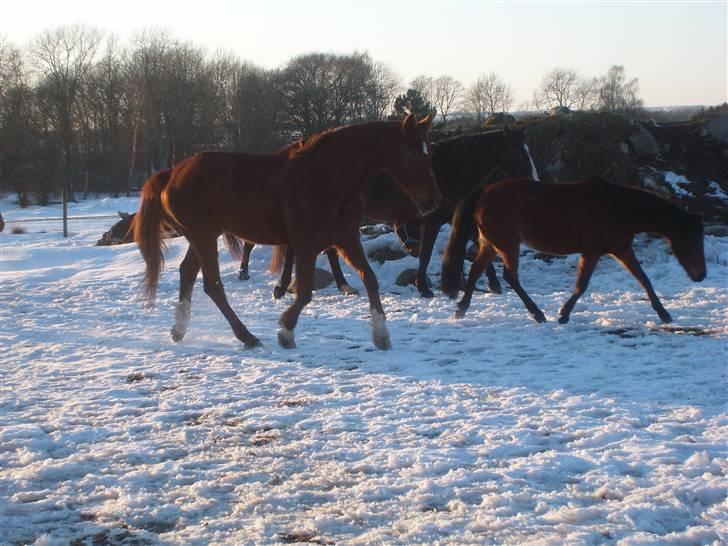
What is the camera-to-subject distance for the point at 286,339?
7160mm

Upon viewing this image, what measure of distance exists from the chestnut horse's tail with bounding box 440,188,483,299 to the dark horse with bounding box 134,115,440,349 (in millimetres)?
1742

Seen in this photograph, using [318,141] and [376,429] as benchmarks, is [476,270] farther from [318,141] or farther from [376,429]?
[376,429]

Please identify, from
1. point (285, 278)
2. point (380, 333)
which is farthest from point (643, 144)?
point (380, 333)

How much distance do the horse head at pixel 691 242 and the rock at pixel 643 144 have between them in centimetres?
827

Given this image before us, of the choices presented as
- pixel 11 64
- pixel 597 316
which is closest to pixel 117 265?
pixel 597 316

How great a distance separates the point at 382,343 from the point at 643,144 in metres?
10.8

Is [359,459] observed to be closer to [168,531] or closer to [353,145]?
[168,531]

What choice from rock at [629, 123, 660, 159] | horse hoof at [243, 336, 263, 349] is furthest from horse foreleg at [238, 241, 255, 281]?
rock at [629, 123, 660, 159]

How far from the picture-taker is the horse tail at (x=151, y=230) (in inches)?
318

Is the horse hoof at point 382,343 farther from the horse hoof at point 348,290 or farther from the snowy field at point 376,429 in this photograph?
the horse hoof at point 348,290

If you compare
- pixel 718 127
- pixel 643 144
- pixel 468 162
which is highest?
pixel 718 127

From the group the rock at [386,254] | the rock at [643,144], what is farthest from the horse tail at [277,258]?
the rock at [643,144]

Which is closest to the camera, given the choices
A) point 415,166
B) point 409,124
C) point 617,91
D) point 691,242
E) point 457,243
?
point 409,124

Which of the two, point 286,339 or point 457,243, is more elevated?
point 457,243
